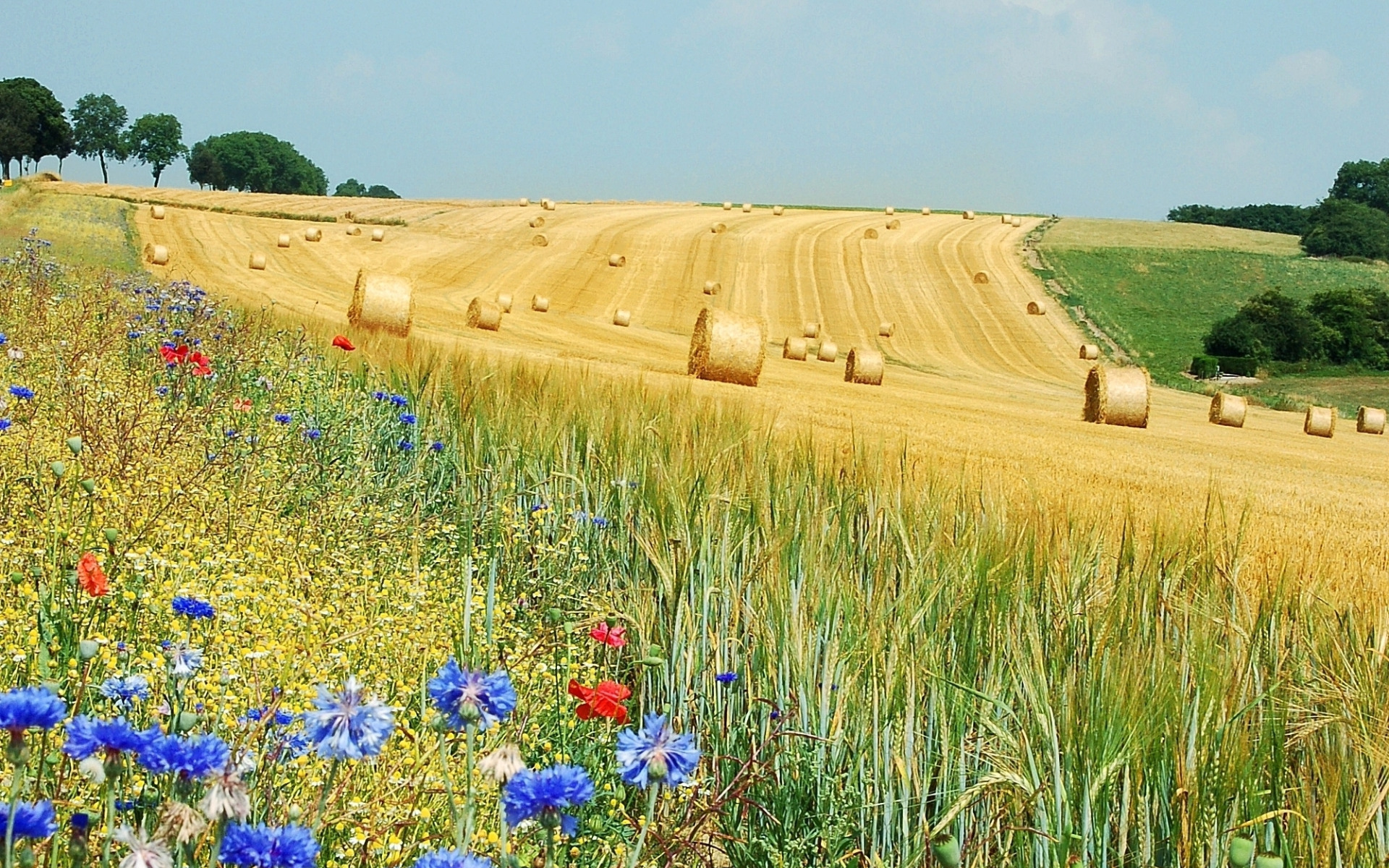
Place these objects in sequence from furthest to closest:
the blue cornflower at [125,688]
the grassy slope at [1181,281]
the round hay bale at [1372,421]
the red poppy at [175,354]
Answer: the grassy slope at [1181,281] → the round hay bale at [1372,421] → the red poppy at [175,354] → the blue cornflower at [125,688]

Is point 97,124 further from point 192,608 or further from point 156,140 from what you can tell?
point 192,608

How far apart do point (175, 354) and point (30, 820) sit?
4.02 metres

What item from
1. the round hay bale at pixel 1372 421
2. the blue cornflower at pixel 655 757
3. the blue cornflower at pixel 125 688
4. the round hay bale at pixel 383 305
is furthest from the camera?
the round hay bale at pixel 1372 421

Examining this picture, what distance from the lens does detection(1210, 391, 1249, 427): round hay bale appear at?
20109 millimetres

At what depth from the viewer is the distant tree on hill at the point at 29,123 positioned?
7719 cm

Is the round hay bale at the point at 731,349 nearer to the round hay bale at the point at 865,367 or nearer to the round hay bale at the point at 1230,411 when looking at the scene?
the round hay bale at the point at 865,367

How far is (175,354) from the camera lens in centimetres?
469

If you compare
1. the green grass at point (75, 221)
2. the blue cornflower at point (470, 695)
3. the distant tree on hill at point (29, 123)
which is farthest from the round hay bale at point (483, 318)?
the distant tree on hill at point (29, 123)

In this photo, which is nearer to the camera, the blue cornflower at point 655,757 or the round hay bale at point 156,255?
the blue cornflower at point 655,757

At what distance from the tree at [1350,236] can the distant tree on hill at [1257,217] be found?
95.3 ft

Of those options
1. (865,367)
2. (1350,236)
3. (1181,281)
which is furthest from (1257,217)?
(865,367)

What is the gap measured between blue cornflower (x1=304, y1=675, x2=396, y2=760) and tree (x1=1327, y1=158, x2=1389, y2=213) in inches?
3818

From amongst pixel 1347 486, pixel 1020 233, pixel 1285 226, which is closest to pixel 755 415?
pixel 1347 486

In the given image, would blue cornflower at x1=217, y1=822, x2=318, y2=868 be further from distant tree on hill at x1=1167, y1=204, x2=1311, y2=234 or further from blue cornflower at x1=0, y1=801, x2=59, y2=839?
distant tree on hill at x1=1167, y1=204, x2=1311, y2=234
